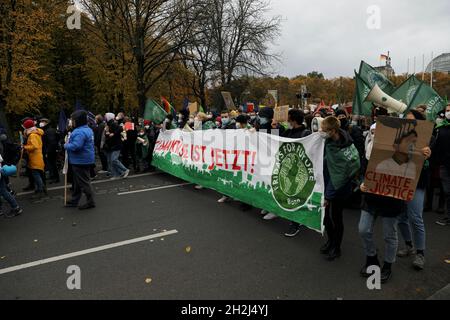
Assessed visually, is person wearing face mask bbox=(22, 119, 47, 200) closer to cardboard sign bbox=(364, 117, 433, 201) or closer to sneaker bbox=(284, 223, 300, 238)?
sneaker bbox=(284, 223, 300, 238)

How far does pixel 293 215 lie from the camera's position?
15.1ft

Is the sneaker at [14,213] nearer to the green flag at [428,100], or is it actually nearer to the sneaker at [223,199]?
the sneaker at [223,199]

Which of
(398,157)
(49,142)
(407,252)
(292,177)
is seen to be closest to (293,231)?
(292,177)

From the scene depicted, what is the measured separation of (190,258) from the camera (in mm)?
4133

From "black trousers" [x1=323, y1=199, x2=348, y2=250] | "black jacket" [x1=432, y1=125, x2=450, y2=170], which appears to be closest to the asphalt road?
"black trousers" [x1=323, y1=199, x2=348, y2=250]

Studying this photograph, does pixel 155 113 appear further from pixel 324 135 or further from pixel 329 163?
pixel 329 163

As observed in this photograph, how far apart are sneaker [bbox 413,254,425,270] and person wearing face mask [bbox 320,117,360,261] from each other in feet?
2.69

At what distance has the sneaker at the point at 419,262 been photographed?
12.2 feet

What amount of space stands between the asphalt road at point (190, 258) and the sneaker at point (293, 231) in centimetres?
11

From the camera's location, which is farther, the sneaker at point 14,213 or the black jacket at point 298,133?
the sneaker at point 14,213

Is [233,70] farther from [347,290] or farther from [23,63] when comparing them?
[347,290]

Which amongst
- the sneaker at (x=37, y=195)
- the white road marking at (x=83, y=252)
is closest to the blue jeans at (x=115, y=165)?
the sneaker at (x=37, y=195)

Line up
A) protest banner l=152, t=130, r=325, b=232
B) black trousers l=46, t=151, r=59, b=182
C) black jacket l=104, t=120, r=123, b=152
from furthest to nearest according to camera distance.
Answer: black jacket l=104, t=120, r=123, b=152 < black trousers l=46, t=151, r=59, b=182 < protest banner l=152, t=130, r=325, b=232

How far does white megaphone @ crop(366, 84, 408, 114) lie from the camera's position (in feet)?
18.5
